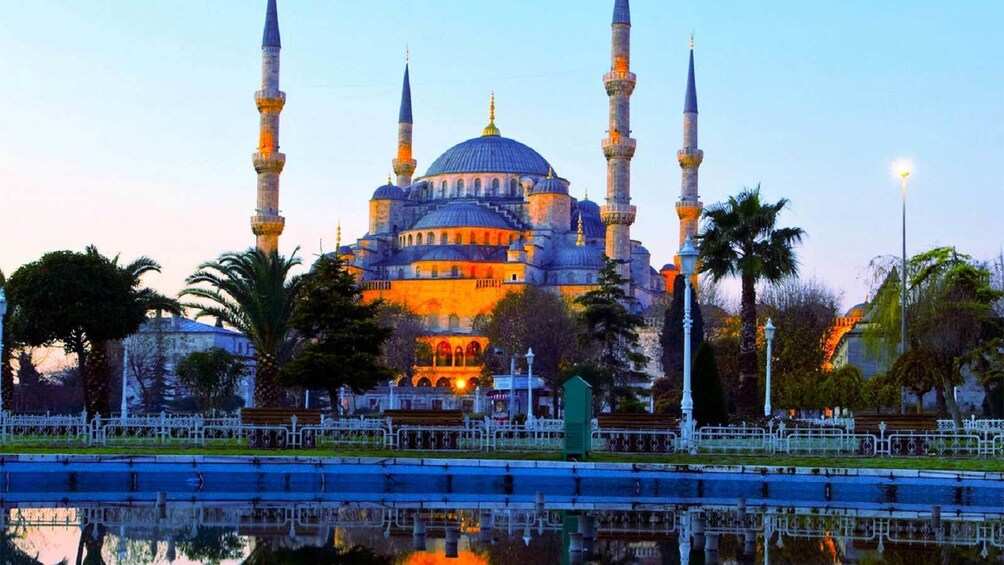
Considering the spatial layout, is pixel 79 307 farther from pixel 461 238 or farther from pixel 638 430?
pixel 461 238

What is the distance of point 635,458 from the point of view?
2278cm

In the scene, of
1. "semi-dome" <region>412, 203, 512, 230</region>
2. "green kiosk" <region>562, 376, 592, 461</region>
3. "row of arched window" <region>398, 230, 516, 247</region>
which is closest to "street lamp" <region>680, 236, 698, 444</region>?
"green kiosk" <region>562, 376, 592, 461</region>

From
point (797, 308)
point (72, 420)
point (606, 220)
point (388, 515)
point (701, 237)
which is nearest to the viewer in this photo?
point (388, 515)

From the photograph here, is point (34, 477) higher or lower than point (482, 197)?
lower

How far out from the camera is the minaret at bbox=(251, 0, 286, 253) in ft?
216

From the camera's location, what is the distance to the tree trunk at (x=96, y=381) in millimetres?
30641

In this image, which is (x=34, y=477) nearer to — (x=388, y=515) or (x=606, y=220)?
(x=388, y=515)

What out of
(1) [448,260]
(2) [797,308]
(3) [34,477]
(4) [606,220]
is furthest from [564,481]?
(1) [448,260]

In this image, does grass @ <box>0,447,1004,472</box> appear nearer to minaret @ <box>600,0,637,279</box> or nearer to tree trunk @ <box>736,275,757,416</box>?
tree trunk @ <box>736,275,757,416</box>

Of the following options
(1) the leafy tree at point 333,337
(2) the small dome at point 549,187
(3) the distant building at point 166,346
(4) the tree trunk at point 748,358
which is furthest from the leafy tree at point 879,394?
(2) the small dome at point 549,187

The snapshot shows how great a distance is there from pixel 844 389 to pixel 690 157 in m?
33.1

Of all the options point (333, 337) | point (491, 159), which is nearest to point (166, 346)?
point (491, 159)

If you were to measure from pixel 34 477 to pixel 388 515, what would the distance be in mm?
6098

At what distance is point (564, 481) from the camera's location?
21.0 m
